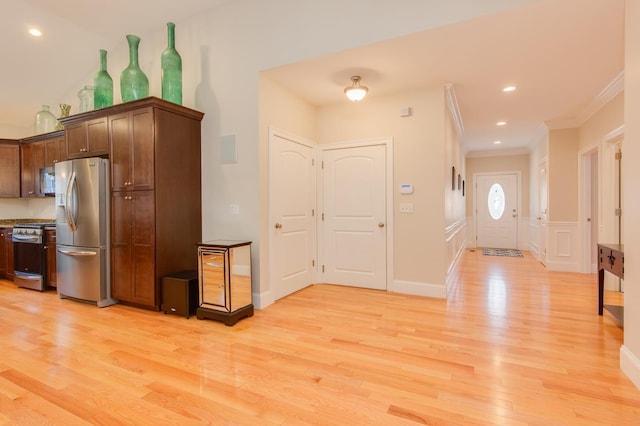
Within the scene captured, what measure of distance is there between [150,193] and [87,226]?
1.03 metres

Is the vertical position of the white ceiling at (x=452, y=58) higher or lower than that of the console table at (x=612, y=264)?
higher

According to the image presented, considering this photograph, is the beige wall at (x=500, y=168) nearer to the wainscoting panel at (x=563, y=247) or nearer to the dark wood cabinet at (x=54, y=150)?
the wainscoting panel at (x=563, y=247)

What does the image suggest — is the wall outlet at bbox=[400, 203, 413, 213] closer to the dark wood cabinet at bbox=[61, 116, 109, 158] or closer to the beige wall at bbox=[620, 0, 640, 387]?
the beige wall at bbox=[620, 0, 640, 387]

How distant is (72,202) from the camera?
3.82 meters

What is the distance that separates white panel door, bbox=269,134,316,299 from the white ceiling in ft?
2.94

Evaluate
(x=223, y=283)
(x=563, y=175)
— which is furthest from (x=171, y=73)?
(x=563, y=175)

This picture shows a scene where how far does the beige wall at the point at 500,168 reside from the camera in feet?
28.5

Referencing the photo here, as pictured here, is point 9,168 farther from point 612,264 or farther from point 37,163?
point 612,264

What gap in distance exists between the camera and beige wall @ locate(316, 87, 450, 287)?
161 inches

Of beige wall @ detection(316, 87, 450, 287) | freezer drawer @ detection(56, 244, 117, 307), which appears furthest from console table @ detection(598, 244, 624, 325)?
freezer drawer @ detection(56, 244, 117, 307)

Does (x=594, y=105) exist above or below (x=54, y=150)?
above

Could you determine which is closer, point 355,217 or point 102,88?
point 102,88

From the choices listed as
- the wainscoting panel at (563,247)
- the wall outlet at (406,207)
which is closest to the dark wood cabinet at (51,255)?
the wall outlet at (406,207)

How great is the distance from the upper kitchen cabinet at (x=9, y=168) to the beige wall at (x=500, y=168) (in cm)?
1021
